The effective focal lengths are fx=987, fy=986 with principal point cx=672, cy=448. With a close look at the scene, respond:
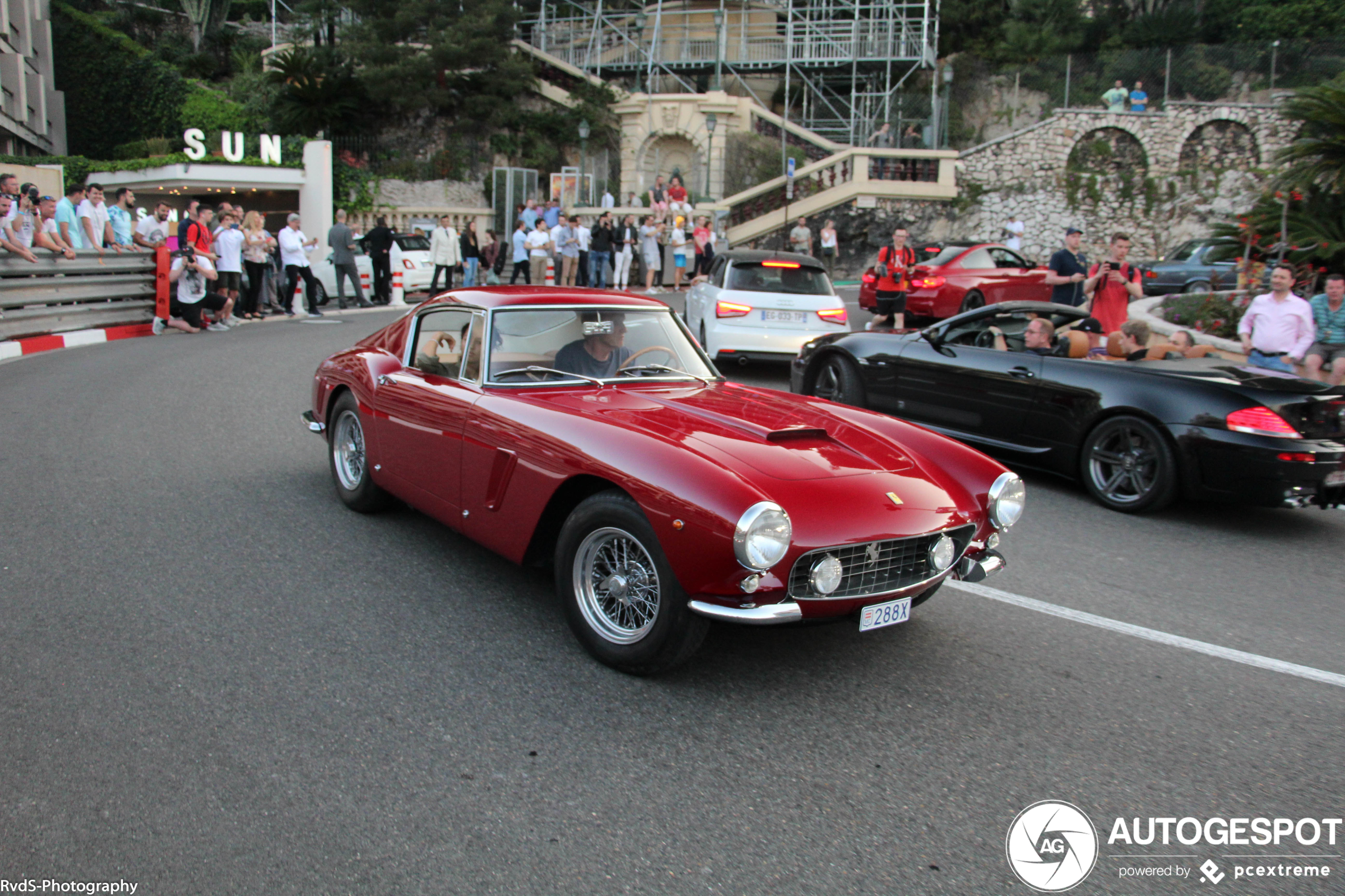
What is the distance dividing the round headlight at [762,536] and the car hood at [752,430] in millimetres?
271

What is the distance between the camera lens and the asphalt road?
272 cm

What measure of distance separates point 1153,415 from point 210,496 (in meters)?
6.17

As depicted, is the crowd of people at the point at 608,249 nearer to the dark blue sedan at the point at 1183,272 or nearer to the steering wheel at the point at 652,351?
the dark blue sedan at the point at 1183,272

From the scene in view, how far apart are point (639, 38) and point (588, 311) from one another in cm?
4171

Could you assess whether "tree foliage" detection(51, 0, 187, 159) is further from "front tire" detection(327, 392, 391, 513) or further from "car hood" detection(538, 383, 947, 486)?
"car hood" detection(538, 383, 947, 486)

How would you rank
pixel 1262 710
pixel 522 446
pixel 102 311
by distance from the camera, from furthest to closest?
pixel 102 311 < pixel 522 446 < pixel 1262 710

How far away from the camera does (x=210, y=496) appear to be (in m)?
6.12

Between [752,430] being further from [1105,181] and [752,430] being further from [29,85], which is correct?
[29,85]

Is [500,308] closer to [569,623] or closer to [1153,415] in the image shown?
[569,623]

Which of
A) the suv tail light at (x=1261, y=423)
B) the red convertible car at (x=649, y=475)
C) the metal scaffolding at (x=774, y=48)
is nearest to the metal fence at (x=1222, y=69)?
the metal scaffolding at (x=774, y=48)

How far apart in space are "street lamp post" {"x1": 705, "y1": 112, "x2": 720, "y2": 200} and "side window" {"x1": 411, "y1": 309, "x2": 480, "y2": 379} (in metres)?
31.3

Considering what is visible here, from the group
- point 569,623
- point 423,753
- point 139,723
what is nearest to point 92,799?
point 139,723

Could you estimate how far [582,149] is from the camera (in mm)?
40125

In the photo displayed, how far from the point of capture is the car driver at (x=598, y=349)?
4992mm
